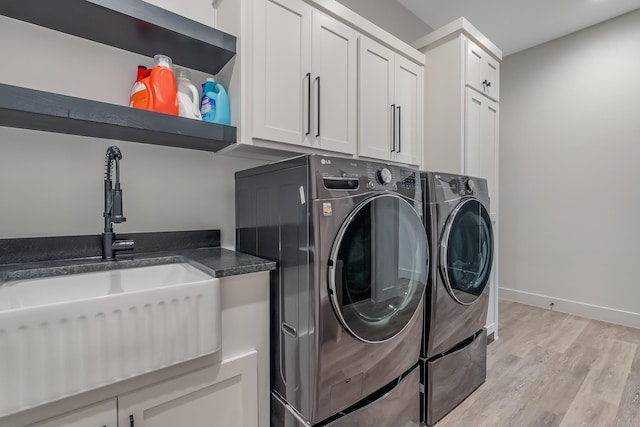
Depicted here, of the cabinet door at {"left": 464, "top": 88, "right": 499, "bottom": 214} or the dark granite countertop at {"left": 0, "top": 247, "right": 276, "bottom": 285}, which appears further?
the cabinet door at {"left": 464, "top": 88, "right": 499, "bottom": 214}

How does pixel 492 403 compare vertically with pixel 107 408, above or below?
below

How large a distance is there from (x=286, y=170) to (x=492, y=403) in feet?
5.89

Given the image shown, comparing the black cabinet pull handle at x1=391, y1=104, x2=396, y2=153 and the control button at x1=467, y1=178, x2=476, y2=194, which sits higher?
the black cabinet pull handle at x1=391, y1=104, x2=396, y2=153

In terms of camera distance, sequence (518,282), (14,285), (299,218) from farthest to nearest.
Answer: (518,282), (299,218), (14,285)

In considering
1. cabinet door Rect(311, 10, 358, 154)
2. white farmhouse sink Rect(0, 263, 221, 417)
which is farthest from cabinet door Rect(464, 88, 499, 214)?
white farmhouse sink Rect(0, 263, 221, 417)

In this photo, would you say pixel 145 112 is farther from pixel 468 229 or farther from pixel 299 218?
pixel 468 229

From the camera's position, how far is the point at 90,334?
810mm

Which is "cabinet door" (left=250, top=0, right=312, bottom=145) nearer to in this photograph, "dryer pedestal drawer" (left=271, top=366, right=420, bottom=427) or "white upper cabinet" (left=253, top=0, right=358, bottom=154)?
"white upper cabinet" (left=253, top=0, right=358, bottom=154)

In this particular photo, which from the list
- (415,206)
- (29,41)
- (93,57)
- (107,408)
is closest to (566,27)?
(415,206)

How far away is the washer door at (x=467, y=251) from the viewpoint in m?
1.59

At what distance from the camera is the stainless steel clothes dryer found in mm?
1113

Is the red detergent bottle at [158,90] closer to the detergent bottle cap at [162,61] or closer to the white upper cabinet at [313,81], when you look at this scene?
the detergent bottle cap at [162,61]

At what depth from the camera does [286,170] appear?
4.02 ft

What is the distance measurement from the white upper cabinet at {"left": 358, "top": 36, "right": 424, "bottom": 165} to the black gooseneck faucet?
1212mm
